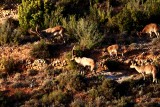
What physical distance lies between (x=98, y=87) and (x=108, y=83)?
0.44 metres

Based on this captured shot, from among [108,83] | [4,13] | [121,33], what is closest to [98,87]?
[108,83]

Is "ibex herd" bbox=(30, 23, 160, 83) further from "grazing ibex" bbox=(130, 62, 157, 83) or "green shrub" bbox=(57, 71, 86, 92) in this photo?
"green shrub" bbox=(57, 71, 86, 92)

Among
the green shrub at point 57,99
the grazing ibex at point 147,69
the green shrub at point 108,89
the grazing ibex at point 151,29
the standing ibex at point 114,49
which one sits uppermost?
the grazing ibex at point 151,29

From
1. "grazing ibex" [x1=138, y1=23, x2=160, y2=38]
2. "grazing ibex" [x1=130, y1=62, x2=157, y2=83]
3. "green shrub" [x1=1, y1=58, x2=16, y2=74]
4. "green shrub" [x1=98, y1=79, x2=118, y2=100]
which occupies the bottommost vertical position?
"green shrub" [x1=98, y1=79, x2=118, y2=100]

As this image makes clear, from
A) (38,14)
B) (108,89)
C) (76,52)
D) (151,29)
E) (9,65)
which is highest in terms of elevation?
(38,14)

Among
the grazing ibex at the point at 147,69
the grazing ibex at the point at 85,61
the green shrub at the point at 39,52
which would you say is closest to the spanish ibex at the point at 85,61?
the grazing ibex at the point at 85,61

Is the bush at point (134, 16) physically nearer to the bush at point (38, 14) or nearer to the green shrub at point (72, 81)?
the bush at point (38, 14)

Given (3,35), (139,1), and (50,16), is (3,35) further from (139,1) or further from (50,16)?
(139,1)

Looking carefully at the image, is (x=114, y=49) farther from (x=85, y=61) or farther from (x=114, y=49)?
(x=85, y=61)

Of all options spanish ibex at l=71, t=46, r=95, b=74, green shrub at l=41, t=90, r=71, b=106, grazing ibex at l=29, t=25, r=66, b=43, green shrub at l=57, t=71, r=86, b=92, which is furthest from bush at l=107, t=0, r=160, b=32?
green shrub at l=41, t=90, r=71, b=106

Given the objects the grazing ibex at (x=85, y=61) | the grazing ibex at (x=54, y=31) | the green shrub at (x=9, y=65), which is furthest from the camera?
the grazing ibex at (x=54, y=31)

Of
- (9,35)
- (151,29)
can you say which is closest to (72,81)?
(9,35)

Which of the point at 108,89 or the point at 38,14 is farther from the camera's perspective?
the point at 38,14

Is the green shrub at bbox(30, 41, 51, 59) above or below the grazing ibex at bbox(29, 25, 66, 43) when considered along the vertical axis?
below
